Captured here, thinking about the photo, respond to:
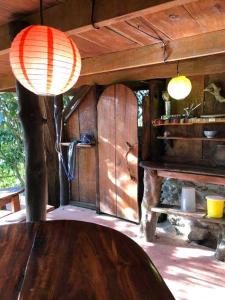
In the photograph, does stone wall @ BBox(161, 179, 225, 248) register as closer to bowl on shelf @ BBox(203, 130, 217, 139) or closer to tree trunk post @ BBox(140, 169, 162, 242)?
tree trunk post @ BBox(140, 169, 162, 242)

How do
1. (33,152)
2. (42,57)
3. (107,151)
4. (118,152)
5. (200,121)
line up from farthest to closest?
(107,151) < (118,152) < (200,121) < (33,152) < (42,57)

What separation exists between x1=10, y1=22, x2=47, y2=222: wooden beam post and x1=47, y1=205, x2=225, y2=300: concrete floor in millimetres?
1357

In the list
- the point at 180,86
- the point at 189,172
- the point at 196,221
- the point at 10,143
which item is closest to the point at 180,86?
the point at 180,86

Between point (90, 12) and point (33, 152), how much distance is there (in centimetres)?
116

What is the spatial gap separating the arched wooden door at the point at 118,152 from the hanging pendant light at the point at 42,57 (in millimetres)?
2258

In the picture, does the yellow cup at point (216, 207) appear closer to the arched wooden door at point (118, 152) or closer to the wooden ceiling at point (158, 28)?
the arched wooden door at point (118, 152)

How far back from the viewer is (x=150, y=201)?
127 inches

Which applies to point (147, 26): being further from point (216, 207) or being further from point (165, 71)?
point (216, 207)

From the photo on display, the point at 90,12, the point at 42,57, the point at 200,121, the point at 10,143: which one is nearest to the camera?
the point at 42,57

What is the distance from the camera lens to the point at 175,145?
3.51 meters

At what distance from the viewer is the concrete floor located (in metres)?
2.31

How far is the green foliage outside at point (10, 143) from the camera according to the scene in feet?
19.2

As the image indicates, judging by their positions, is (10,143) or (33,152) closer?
(33,152)

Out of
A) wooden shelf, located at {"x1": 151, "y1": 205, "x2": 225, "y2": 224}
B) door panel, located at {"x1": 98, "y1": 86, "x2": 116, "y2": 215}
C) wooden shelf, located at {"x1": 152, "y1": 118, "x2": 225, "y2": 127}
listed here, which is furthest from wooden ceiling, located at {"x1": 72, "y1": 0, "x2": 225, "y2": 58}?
wooden shelf, located at {"x1": 151, "y1": 205, "x2": 225, "y2": 224}
